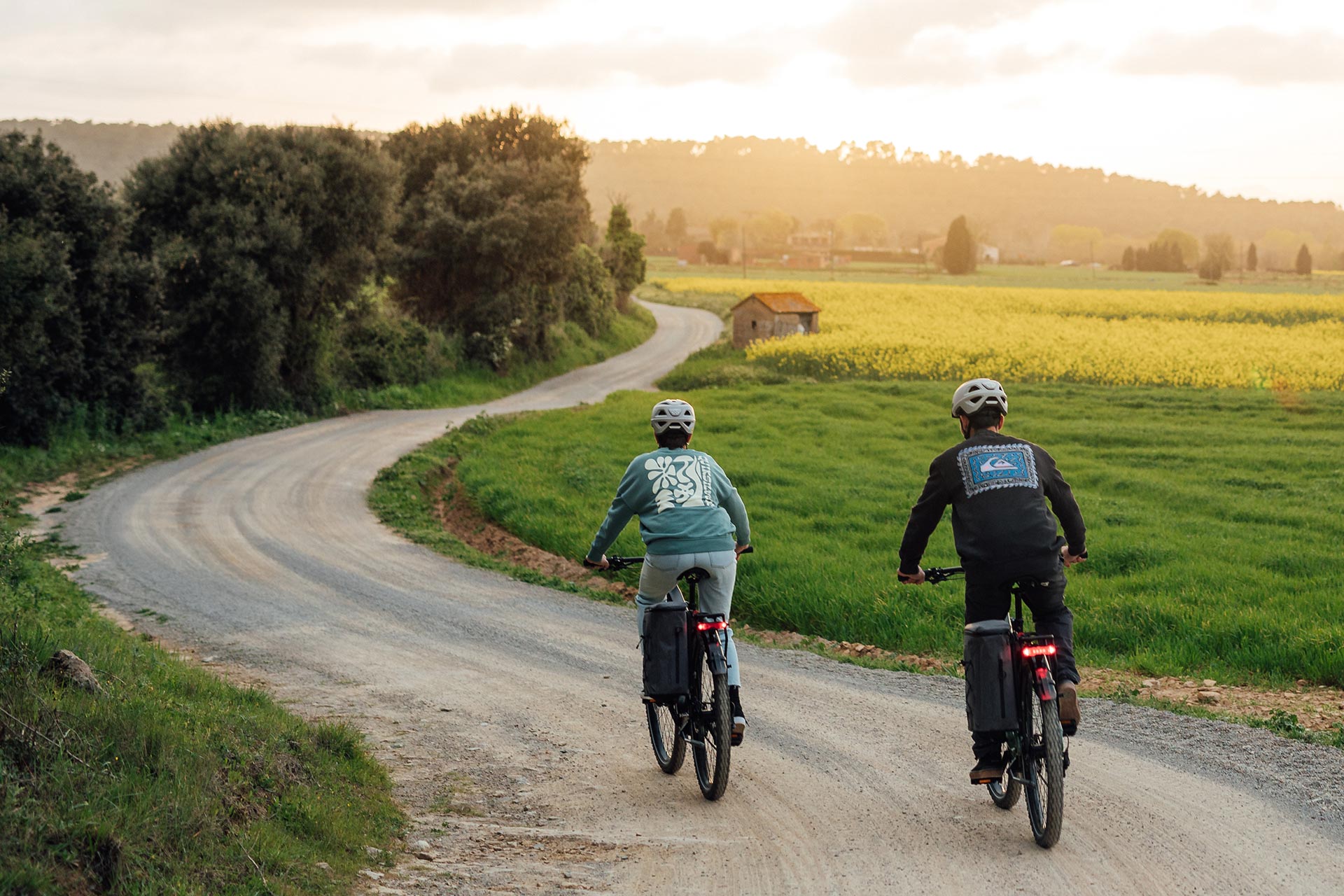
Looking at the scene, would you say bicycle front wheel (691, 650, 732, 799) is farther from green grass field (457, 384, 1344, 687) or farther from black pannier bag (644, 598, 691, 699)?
green grass field (457, 384, 1344, 687)

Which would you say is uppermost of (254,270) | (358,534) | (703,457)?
(254,270)

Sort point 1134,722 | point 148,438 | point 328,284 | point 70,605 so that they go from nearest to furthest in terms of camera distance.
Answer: point 1134,722
point 70,605
point 148,438
point 328,284

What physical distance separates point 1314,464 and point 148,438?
26.6 meters

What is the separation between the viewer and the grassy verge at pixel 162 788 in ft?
14.9

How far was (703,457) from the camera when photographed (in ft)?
23.6

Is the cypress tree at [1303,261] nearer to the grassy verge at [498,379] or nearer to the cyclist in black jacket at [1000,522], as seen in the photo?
the grassy verge at [498,379]

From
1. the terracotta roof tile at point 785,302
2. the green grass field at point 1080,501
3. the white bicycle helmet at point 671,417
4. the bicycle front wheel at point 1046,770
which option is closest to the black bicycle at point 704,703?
the white bicycle helmet at point 671,417

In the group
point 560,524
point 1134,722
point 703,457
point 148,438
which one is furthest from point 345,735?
point 148,438

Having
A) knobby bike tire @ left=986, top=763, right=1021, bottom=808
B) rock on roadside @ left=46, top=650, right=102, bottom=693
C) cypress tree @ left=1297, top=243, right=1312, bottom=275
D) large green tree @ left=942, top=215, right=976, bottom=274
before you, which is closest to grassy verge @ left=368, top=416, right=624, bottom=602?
knobby bike tire @ left=986, top=763, right=1021, bottom=808

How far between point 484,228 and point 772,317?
16276mm

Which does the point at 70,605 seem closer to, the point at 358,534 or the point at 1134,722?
the point at 358,534

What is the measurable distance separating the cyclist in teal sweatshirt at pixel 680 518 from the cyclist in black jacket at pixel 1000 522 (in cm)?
130

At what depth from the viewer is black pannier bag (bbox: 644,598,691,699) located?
6961 mm

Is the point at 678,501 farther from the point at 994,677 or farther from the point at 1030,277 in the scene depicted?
the point at 1030,277
